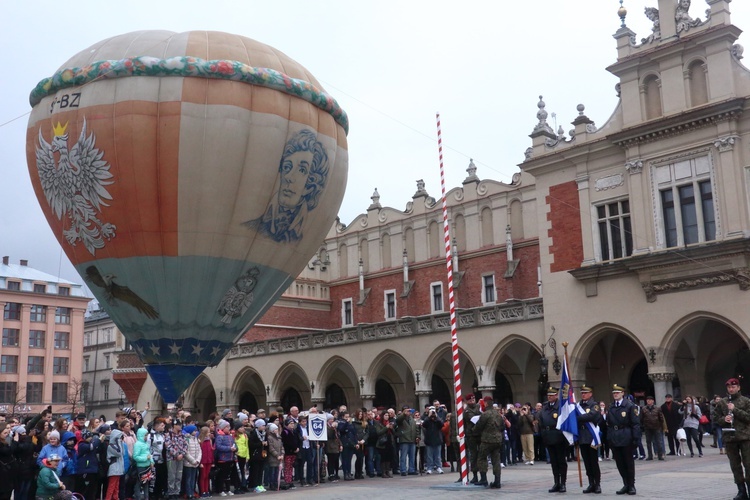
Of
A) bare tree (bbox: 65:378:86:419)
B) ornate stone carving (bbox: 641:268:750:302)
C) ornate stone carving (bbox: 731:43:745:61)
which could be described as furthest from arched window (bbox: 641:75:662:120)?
bare tree (bbox: 65:378:86:419)

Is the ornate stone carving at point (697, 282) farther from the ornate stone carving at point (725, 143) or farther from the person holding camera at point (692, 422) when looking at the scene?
the person holding camera at point (692, 422)

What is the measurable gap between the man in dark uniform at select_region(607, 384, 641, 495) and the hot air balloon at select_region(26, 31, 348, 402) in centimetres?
746

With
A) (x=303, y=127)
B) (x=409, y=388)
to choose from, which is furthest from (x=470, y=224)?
(x=303, y=127)

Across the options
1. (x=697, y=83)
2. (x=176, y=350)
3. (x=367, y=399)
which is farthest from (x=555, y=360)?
(x=176, y=350)

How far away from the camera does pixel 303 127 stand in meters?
16.2

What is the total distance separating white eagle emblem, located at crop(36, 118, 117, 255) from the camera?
Result: 1512 centimetres

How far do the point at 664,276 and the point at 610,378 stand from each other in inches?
221

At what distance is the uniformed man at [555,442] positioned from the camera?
1203 cm

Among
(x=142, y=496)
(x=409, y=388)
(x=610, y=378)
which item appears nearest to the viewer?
(x=142, y=496)

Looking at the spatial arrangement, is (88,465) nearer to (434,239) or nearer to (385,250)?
(434,239)

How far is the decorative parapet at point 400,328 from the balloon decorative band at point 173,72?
580 inches

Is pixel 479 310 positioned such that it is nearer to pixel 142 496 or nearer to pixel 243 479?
pixel 243 479

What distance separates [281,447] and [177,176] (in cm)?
538

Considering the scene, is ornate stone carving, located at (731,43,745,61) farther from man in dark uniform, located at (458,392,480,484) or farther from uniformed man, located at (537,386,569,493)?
uniformed man, located at (537,386,569,493)
